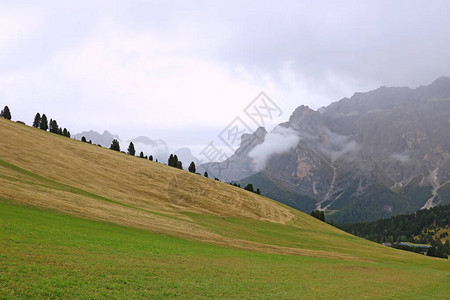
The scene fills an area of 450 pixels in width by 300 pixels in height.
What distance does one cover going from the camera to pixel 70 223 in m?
31.6

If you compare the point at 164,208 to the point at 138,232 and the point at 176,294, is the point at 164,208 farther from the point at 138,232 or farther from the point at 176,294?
the point at 176,294

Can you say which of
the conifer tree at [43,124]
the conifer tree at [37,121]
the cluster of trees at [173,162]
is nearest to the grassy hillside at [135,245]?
the conifer tree at [43,124]

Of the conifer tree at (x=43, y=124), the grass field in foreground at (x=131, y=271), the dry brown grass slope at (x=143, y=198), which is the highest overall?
the conifer tree at (x=43, y=124)

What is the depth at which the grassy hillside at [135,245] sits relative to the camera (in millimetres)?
18070

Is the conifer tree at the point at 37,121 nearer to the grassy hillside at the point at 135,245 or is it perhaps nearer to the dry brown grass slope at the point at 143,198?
the dry brown grass slope at the point at 143,198

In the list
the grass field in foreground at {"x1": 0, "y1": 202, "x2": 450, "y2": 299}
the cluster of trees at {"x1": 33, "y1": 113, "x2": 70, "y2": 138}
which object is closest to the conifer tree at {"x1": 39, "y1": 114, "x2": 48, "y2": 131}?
the cluster of trees at {"x1": 33, "y1": 113, "x2": 70, "y2": 138}

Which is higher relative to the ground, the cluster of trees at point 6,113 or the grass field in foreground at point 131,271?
the cluster of trees at point 6,113

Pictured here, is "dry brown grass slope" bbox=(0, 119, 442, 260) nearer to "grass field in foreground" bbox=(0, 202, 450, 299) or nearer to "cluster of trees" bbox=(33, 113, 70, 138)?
"grass field in foreground" bbox=(0, 202, 450, 299)

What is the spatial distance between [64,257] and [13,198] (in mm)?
19756

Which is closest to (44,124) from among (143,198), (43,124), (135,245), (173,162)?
(43,124)

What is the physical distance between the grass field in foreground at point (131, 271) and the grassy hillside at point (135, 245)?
88 millimetres

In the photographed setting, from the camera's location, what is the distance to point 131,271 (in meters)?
20.5

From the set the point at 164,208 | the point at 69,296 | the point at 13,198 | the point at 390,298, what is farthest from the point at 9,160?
the point at 390,298

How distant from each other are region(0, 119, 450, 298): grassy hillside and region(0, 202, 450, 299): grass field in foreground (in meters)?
0.09
